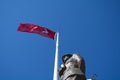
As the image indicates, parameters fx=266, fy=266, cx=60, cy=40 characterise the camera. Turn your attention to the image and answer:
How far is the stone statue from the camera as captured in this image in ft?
20.8

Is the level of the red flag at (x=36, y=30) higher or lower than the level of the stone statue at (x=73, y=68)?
higher

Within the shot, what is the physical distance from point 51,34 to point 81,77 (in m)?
9.03

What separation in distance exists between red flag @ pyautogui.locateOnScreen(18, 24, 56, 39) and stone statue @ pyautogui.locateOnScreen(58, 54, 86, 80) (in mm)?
7497

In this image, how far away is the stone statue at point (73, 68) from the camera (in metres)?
6.34

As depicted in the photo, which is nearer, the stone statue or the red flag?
the stone statue

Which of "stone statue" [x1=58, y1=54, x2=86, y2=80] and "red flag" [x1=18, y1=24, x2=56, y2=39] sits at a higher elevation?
"red flag" [x1=18, y1=24, x2=56, y2=39]

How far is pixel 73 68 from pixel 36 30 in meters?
8.66

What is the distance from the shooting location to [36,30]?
15.1 m

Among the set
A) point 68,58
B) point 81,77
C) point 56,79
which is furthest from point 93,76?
point 81,77

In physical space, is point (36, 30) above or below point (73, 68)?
above

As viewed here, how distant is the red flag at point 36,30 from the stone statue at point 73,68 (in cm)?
750

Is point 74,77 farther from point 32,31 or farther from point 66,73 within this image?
point 32,31

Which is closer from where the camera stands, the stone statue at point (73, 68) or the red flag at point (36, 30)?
the stone statue at point (73, 68)

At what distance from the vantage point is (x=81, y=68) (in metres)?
6.86
